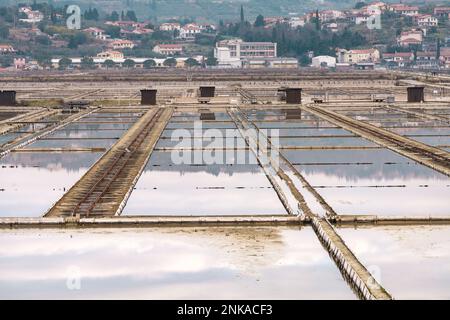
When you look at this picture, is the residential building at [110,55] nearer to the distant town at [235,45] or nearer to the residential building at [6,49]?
the distant town at [235,45]

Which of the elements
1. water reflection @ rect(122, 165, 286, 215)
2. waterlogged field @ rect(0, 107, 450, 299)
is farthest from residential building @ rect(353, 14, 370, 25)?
water reflection @ rect(122, 165, 286, 215)

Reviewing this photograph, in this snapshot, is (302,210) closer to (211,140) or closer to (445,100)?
(211,140)

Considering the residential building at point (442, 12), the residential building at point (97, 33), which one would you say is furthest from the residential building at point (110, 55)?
the residential building at point (442, 12)

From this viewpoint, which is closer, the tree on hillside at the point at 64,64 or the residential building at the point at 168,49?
the tree on hillside at the point at 64,64

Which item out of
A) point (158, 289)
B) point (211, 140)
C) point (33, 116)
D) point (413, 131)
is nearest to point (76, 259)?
point (158, 289)

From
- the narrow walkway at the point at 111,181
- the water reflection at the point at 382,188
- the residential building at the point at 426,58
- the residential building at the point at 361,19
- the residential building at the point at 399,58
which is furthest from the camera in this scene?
the residential building at the point at 361,19

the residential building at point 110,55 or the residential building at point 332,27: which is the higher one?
the residential building at point 332,27
